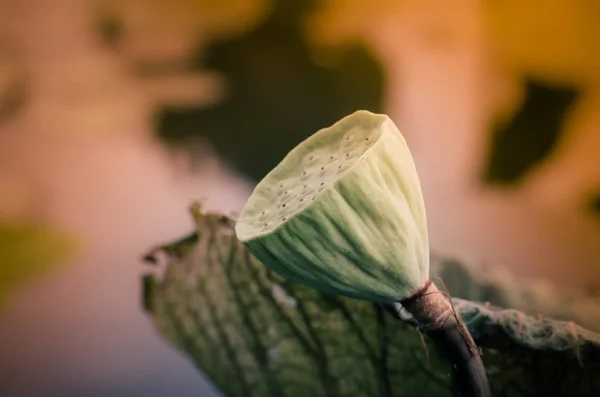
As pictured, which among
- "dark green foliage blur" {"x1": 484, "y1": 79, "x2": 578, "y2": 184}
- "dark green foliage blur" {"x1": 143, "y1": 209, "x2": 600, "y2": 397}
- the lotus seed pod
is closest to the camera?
the lotus seed pod

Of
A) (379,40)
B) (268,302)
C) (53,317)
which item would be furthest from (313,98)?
(53,317)

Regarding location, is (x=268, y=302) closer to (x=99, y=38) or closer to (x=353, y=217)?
(x=353, y=217)

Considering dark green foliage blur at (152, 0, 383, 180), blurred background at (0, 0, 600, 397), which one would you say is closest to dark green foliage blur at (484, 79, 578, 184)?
blurred background at (0, 0, 600, 397)

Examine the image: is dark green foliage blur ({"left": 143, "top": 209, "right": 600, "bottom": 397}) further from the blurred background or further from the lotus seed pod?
the lotus seed pod

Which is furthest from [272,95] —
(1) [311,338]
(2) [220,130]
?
(1) [311,338]

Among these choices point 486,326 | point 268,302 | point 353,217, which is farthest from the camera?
point 268,302

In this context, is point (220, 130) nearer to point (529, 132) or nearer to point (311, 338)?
point (311, 338)
